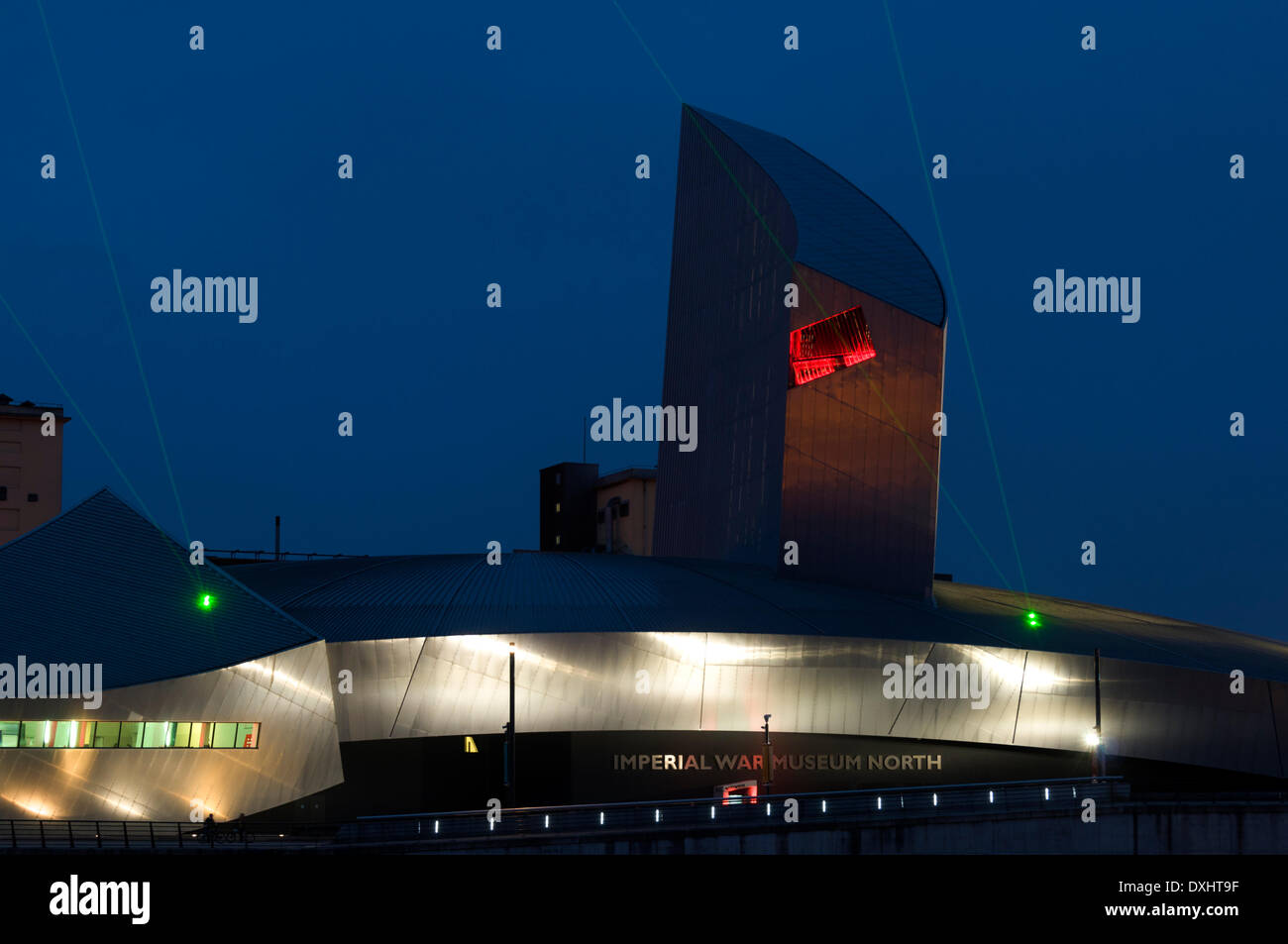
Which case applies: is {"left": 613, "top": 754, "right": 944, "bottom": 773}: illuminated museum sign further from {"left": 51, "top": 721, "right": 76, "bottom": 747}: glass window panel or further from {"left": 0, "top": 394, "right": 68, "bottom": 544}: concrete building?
{"left": 0, "top": 394, "right": 68, "bottom": 544}: concrete building

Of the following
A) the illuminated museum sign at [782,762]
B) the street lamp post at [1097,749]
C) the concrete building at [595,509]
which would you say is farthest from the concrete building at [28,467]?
the street lamp post at [1097,749]

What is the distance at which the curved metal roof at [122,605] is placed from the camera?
42531mm

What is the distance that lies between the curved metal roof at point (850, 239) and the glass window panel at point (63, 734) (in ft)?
114

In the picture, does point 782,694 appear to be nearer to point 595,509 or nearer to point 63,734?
point 63,734

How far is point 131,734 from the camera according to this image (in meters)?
41.9

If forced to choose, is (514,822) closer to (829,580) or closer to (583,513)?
(829,580)

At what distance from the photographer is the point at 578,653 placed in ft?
162

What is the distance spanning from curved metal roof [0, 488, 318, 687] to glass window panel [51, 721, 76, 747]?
149cm

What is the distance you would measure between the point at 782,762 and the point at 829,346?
65.5 feet

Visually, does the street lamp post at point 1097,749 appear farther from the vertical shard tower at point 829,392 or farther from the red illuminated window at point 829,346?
the red illuminated window at point 829,346
